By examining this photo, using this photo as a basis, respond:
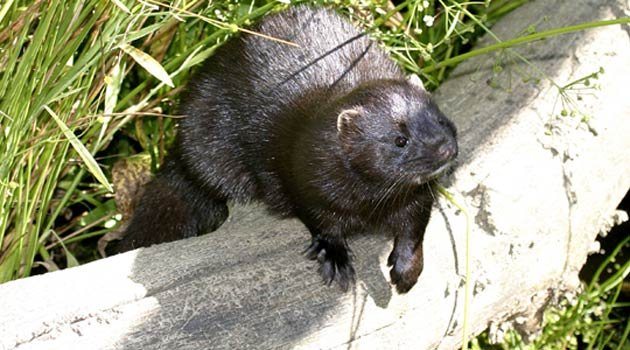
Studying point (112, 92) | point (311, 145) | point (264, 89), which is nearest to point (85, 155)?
point (112, 92)

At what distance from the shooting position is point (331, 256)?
3.03m

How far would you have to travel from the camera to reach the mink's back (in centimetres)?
357

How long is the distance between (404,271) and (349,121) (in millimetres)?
514

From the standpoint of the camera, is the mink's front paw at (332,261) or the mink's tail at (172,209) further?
the mink's tail at (172,209)

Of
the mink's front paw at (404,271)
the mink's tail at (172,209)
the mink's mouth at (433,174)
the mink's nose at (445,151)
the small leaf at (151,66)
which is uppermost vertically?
the small leaf at (151,66)

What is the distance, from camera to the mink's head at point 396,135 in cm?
302

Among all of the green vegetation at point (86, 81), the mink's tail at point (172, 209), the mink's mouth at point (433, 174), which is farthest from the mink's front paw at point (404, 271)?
the mink's tail at point (172, 209)

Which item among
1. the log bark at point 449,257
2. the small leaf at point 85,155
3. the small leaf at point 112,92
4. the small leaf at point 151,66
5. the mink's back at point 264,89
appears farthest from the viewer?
the mink's back at point 264,89

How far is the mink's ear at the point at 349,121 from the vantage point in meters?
3.13

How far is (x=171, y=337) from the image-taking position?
2.66m

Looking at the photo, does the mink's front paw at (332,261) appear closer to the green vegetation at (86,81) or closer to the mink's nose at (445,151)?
the mink's nose at (445,151)

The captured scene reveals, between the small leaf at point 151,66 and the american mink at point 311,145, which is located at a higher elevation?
the small leaf at point 151,66

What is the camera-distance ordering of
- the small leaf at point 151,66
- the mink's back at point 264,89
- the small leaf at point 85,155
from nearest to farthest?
the small leaf at point 85,155 → the small leaf at point 151,66 → the mink's back at point 264,89

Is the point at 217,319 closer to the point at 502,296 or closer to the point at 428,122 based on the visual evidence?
the point at 428,122
